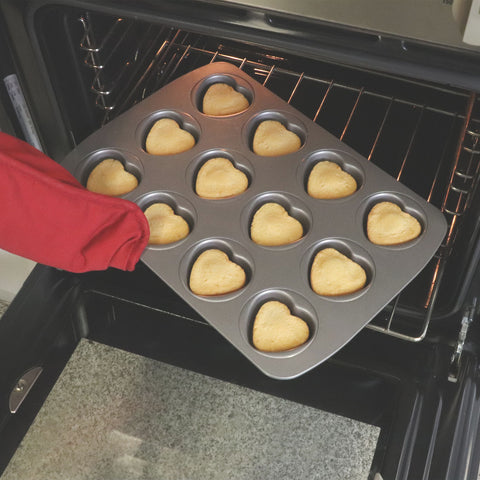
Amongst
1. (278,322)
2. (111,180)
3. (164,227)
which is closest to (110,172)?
(111,180)

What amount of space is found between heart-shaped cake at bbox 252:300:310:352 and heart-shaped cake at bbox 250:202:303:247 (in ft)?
0.34

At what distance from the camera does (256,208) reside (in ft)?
3.09

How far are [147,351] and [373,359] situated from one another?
33 cm

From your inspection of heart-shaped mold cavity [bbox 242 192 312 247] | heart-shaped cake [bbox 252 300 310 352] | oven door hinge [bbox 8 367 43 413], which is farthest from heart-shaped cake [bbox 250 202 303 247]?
oven door hinge [bbox 8 367 43 413]

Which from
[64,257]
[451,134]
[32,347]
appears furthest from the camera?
[451,134]

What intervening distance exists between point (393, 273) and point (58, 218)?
1.34 ft

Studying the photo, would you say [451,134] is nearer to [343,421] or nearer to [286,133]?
[286,133]

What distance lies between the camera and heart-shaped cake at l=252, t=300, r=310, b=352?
33.3 inches

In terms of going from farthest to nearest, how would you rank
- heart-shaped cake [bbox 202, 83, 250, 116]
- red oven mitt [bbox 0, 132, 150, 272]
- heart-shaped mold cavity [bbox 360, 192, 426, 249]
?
heart-shaped cake [bbox 202, 83, 250, 116] < heart-shaped mold cavity [bbox 360, 192, 426, 249] < red oven mitt [bbox 0, 132, 150, 272]

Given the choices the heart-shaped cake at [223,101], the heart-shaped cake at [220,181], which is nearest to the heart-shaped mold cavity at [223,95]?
the heart-shaped cake at [223,101]

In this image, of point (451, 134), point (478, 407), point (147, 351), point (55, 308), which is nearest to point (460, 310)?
point (478, 407)

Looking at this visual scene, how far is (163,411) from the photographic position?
111 centimetres

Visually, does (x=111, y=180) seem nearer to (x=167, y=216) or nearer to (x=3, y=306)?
(x=167, y=216)

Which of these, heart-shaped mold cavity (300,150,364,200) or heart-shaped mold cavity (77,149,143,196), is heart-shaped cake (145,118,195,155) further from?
heart-shaped mold cavity (300,150,364,200)
